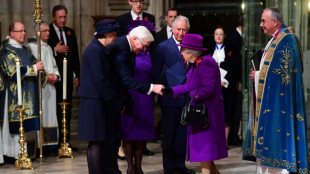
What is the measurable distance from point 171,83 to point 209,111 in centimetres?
91

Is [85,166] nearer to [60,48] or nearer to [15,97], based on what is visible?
[15,97]

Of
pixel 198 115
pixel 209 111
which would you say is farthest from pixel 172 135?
pixel 198 115

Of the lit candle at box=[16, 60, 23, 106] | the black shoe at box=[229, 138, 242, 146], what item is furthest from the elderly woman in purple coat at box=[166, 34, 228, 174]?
the black shoe at box=[229, 138, 242, 146]

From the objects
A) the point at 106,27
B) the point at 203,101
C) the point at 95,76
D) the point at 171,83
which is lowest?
the point at 203,101

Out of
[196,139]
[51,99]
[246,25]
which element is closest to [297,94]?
[196,139]

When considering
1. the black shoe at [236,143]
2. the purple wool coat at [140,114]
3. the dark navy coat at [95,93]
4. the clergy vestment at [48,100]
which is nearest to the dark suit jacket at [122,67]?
the dark navy coat at [95,93]

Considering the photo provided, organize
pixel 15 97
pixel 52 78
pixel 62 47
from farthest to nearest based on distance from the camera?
1. pixel 62 47
2. pixel 52 78
3. pixel 15 97

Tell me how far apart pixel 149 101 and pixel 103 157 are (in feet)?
3.56

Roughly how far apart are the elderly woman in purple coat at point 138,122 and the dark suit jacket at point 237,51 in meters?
2.20

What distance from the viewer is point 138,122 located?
6266mm

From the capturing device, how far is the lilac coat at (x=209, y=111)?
5316 millimetres

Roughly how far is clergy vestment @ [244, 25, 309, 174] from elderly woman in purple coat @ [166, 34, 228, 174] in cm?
47

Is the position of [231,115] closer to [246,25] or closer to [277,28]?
[246,25]

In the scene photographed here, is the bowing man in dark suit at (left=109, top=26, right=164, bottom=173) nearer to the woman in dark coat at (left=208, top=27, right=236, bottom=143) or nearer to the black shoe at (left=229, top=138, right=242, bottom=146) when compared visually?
the woman in dark coat at (left=208, top=27, right=236, bottom=143)
